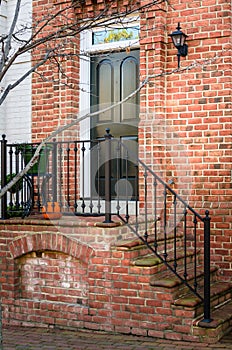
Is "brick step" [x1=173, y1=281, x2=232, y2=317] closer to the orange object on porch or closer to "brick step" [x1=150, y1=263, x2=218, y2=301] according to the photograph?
"brick step" [x1=150, y1=263, x2=218, y2=301]

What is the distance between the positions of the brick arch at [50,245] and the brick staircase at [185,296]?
449 millimetres

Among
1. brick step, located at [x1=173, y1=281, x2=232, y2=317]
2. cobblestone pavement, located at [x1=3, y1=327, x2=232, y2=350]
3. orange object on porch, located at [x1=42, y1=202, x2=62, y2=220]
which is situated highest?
orange object on porch, located at [x1=42, y1=202, x2=62, y2=220]

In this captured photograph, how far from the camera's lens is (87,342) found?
567 cm

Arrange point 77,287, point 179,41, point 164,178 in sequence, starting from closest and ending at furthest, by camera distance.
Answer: point 77,287, point 179,41, point 164,178

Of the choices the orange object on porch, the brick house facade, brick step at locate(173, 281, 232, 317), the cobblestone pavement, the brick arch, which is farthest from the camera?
the orange object on porch

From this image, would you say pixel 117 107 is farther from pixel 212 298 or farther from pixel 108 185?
pixel 212 298

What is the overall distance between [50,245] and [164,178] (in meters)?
1.70

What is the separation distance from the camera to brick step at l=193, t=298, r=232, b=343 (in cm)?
547

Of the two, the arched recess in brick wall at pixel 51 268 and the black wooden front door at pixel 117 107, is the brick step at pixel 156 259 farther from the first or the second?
the black wooden front door at pixel 117 107

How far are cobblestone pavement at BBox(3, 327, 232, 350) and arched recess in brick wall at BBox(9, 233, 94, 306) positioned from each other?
1.48ft

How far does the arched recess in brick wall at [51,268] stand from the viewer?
6.26m

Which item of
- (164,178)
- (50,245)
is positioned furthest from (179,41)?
(50,245)

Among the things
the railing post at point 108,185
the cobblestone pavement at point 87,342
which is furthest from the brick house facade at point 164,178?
the railing post at point 108,185

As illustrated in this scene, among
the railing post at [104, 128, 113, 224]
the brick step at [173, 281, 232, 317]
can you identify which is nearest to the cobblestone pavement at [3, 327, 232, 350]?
the brick step at [173, 281, 232, 317]
